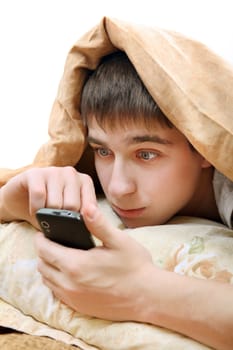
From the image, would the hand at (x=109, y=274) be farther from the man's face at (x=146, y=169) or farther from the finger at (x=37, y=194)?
the man's face at (x=146, y=169)

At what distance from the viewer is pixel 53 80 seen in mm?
1535

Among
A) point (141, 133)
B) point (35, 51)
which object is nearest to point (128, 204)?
point (141, 133)

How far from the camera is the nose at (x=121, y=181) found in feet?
2.62

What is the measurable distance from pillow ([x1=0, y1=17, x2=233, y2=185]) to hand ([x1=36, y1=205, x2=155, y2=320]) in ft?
0.70

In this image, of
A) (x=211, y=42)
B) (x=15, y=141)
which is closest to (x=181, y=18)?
(x=211, y=42)

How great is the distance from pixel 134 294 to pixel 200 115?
296mm

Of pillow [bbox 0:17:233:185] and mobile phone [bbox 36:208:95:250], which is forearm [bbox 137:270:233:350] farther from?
pillow [bbox 0:17:233:185]

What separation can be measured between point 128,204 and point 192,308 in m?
0.27

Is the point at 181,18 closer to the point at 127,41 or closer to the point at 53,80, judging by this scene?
the point at 53,80

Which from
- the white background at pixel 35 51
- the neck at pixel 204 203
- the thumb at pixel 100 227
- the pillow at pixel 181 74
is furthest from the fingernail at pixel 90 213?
the white background at pixel 35 51

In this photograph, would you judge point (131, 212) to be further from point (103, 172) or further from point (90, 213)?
point (90, 213)

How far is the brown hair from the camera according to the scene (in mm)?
810

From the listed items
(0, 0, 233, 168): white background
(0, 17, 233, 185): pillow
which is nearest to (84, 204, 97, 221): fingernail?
(0, 17, 233, 185): pillow

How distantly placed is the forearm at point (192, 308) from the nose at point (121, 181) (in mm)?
199
